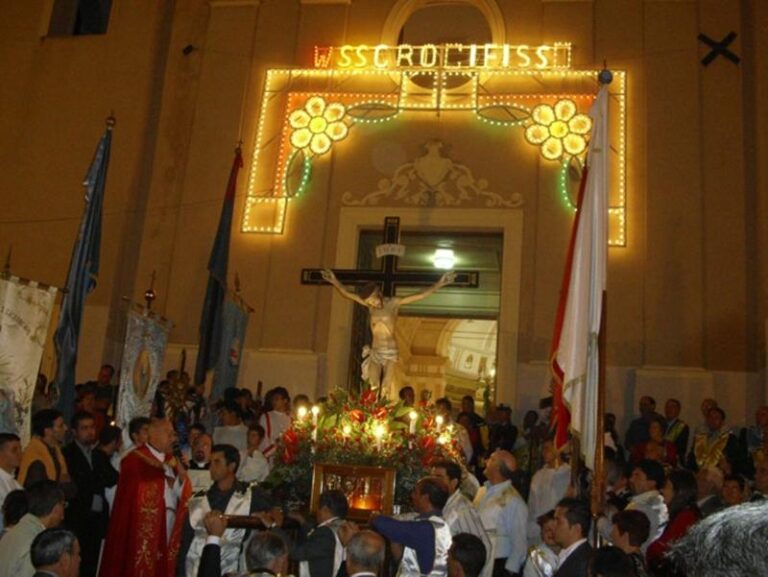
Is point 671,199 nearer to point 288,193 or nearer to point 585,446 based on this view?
point 288,193

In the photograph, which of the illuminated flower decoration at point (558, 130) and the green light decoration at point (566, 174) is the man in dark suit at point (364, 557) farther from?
the illuminated flower decoration at point (558, 130)

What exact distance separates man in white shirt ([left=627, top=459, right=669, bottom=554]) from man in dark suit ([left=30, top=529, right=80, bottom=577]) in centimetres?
400

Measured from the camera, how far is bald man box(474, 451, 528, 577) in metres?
7.97

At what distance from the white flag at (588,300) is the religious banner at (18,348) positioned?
513 cm

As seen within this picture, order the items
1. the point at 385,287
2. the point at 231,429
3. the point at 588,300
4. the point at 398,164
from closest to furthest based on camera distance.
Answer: the point at 588,300
the point at 231,429
the point at 385,287
the point at 398,164

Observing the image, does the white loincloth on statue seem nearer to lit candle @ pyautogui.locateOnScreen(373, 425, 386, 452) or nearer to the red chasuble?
lit candle @ pyautogui.locateOnScreen(373, 425, 386, 452)

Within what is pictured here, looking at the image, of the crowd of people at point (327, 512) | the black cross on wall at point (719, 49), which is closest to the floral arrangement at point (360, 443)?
the crowd of people at point (327, 512)

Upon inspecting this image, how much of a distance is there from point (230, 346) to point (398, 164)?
15.3 feet

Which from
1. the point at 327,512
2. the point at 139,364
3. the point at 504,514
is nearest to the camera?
the point at 327,512

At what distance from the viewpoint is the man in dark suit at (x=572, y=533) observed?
18.6 ft

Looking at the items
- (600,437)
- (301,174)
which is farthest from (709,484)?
(301,174)

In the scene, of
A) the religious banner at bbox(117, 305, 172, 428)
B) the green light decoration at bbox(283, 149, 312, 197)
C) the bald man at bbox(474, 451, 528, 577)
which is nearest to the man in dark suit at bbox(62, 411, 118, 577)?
the religious banner at bbox(117, 305, 172, 428)

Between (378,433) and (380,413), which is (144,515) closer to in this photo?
(378,433)

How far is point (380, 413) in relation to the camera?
914cm
